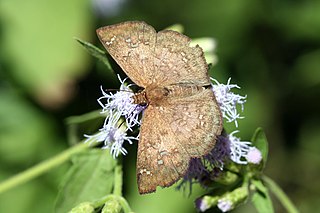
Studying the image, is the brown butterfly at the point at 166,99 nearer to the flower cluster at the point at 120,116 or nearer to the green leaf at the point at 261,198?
the flower cluster at the point at 120,116

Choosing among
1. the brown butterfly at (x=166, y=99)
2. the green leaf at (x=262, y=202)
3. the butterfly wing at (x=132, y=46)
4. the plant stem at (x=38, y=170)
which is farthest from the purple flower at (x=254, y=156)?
the plant stem at (x=38, y=170)

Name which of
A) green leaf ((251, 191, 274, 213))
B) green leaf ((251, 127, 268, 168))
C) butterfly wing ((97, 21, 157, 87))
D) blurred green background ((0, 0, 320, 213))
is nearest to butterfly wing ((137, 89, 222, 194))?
butterfly wing ((97, 21, 157, 87))

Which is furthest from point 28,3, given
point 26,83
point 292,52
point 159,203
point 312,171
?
point 312,171

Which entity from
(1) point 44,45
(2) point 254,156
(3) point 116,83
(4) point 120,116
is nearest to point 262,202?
(2) point 254,156

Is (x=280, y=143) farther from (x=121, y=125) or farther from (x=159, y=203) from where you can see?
(x=121, y=125)

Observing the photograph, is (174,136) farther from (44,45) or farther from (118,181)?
(44,45)

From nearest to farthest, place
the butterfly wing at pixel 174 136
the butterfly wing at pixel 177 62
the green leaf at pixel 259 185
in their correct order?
the butterfly wing at pixel 174 136 < the butterfly wing at pixel 177 62 < the green leaf at pixel 259 185
